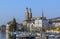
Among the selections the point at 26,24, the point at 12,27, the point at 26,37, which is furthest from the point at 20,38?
the point at 26,24

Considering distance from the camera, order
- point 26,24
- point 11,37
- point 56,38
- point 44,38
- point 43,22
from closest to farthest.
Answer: point 44,38
point 11,37
point 56,38
point 43,22
point 26,24

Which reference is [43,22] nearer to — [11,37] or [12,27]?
[12,27]

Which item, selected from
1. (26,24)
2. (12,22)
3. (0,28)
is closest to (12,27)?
(12,22)

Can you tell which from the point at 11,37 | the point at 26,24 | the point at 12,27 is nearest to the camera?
the point at 11,37

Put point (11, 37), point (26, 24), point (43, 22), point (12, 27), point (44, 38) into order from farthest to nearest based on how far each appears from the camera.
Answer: point (26, 24), point (43, 22), point (12, 27), point (11, 37), point (44, 38)

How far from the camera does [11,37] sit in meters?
15.6

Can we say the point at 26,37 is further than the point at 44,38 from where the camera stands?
Yes

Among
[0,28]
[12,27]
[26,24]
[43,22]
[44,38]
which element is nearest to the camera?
[44,38]

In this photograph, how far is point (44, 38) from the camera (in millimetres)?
13148

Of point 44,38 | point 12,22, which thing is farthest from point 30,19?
point 44,38

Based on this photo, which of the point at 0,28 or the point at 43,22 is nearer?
the point at 43,22

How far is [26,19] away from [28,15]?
82 centimetres

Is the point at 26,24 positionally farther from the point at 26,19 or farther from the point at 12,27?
the point at 12,27

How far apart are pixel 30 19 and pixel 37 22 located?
296 inches
